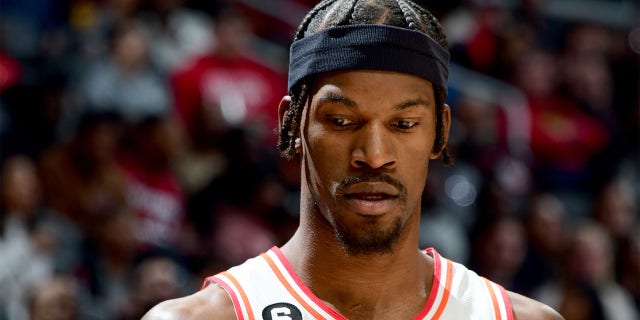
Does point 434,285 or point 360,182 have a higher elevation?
point 360,182

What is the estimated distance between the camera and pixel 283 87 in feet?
28.7

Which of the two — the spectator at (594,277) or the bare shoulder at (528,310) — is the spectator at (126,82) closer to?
the spectator at (594,277)

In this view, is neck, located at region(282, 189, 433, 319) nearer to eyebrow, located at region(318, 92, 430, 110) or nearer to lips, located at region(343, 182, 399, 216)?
lips, located at region(343, 182, 399, 216)

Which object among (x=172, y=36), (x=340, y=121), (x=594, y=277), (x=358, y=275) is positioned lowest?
(x=594, y=277)

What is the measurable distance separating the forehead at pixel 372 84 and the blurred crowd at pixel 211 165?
134 inches

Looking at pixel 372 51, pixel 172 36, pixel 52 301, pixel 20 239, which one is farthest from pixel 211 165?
pixel 372 51

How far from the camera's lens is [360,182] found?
9.41 ft

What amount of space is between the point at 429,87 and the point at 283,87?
5.74m

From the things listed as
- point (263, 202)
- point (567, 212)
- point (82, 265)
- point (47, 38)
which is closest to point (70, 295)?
point (82, 265)

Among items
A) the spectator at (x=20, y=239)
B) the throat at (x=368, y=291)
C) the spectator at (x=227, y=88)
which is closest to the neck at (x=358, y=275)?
the throat at (x=368, y=291)

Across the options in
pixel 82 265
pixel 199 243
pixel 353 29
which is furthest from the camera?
pixel 199 243

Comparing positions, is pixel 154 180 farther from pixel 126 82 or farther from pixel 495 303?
pixel 495 303

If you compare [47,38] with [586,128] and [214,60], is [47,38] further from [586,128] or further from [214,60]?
[586,128]

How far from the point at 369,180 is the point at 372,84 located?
274 millimetres
